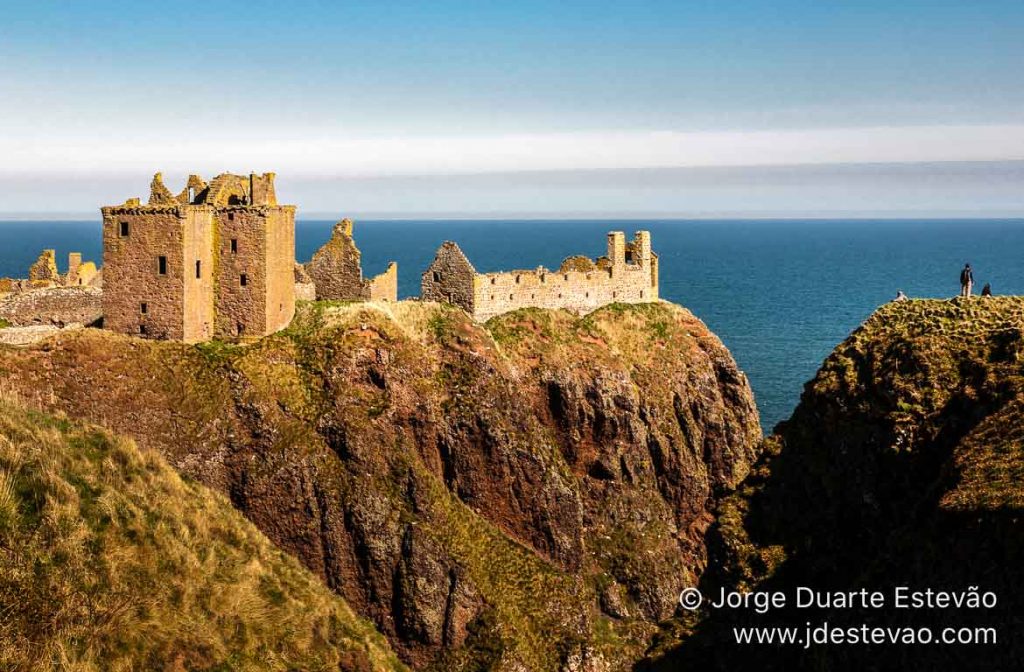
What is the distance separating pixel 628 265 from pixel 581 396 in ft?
52.0

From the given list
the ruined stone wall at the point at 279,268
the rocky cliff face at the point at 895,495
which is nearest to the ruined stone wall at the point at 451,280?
the ruined stone wall at the point at 279,268

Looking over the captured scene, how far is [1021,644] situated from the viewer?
2164cm

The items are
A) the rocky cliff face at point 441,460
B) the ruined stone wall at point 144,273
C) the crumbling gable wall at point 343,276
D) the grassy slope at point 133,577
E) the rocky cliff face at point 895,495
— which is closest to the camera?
the rocky cliff face at point 895,495

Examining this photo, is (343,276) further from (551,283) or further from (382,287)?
(551,283)

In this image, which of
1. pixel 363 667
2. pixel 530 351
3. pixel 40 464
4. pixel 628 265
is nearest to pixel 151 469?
pixel 40 464

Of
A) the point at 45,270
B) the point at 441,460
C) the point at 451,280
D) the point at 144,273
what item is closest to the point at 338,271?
the point at 451,280

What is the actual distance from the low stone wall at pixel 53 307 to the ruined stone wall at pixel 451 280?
61.5 ft

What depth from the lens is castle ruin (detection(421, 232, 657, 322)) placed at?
219ft

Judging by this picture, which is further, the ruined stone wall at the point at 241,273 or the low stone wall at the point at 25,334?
the ruined stone wall at the point at 241,273

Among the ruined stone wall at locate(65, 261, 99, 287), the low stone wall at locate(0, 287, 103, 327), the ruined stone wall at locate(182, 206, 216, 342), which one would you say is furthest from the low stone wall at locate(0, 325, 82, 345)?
the ruined stone wall at locate(65, 261, 99, 287)

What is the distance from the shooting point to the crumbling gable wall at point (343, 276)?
65.4 meters

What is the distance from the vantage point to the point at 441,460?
5784 cm

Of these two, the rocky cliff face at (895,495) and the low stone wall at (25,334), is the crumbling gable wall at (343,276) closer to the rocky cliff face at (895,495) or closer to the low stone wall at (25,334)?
the low stone wall at (25,334)

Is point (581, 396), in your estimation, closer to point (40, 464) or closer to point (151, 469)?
point (151, 469)
